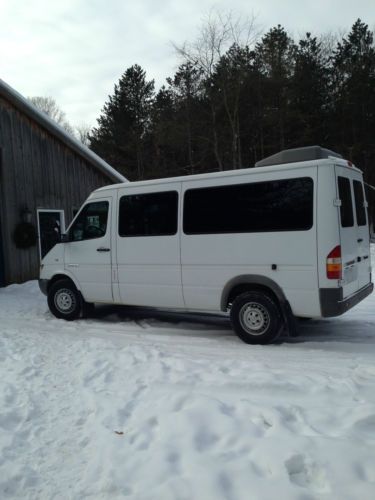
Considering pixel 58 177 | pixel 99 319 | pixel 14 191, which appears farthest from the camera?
pixel 58 177

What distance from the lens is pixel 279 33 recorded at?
2888cm

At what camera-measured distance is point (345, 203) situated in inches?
227

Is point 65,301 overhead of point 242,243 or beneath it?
beneath

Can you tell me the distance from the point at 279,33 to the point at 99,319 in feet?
88.9

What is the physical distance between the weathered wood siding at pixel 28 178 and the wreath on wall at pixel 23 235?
0.12 meters

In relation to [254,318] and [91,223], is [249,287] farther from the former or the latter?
[91,223]

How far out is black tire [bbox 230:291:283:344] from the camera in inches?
231

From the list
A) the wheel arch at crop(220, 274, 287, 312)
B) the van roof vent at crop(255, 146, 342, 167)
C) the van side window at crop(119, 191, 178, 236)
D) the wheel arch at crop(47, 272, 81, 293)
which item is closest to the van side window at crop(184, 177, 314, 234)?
the van side window at crop(119, 191, 178, 236)

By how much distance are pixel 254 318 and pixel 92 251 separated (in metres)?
3.10

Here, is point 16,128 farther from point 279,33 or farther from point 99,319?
point 279,33

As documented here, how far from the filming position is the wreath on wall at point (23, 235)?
1159cm

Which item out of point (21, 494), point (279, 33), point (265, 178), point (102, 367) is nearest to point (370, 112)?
point (279, 33)

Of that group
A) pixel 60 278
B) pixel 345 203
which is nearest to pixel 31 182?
pixel 60 278

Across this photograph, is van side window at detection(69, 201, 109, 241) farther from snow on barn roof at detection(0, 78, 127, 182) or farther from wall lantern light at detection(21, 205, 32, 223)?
snow on barn roof at detection(0, 78, 127, 182)
